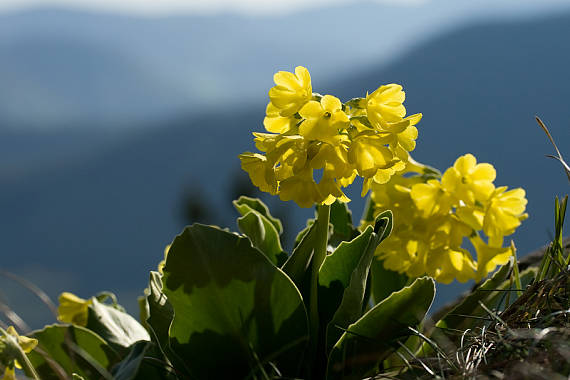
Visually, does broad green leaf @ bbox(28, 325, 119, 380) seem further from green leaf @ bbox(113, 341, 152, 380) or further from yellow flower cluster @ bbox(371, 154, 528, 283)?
yellow flower cluster @ bbox(371, 154, 528, 283)

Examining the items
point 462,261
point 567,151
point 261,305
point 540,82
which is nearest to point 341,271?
point 261,305

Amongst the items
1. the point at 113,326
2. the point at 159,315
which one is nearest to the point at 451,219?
the point at 159,315

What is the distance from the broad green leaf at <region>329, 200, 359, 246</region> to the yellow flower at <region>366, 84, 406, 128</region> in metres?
0.52

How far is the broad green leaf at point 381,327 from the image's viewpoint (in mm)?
928

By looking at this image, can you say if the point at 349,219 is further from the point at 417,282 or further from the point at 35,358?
the point at 35,358

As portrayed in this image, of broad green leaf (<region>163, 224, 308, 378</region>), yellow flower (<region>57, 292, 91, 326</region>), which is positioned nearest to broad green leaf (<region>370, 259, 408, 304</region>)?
broad green leaf (<region>163, 224, 308, 378</region>)

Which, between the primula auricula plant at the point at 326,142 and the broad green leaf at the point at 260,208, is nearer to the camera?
the primula auricula plant at the point at 326,142

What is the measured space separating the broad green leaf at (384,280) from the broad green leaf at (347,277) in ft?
0.97

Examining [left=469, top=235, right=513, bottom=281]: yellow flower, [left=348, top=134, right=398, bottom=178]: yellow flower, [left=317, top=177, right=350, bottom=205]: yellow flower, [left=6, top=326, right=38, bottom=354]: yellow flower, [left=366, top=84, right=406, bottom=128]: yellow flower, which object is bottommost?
[left=469, top=235, right=513, bottom=281]: yellow flower

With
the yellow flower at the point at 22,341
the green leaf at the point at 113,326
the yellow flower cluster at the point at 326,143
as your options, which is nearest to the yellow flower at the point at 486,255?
the yellow flower cluster at the point at 326,143

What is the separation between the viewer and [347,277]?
1051 mm

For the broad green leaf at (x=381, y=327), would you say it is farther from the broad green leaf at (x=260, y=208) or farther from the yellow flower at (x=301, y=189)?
the broad green leaf at (x=260, y=208)

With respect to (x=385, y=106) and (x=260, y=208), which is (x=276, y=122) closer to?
(x=385, y=106)

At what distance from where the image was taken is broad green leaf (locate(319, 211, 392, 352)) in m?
0.95
